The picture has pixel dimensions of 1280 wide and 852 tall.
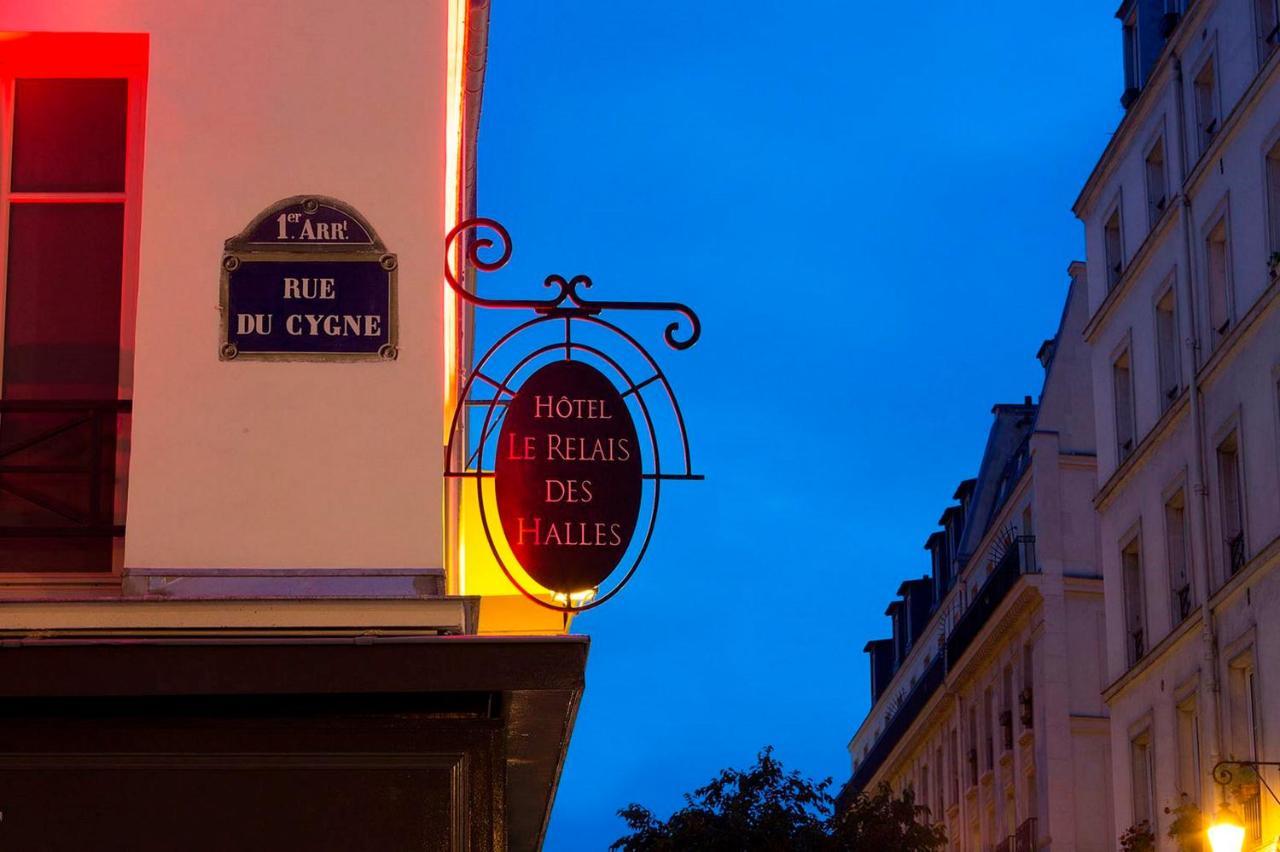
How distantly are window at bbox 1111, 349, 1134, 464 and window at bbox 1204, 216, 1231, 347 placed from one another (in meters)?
4.37

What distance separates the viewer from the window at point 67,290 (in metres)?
8.36

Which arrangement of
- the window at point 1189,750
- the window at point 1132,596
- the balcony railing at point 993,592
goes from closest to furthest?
the window at point 1189,750 < the window at point 1132,596 < the balcony railing at point 993,592

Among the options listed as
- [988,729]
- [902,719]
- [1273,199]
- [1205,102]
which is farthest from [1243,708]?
[902,719]

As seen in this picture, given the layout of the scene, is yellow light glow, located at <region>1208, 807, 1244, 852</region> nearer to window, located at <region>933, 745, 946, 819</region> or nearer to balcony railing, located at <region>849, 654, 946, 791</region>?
balcony railing, located at <region>849, 654, 946, 791</region>

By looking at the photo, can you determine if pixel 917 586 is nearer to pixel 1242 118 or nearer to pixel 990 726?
pixel 990 726

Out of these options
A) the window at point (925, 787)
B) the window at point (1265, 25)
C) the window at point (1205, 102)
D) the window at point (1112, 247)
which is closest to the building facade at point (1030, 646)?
the window at point (925, 787)

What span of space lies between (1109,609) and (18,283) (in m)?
28.0

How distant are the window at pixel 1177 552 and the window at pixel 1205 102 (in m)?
5.09

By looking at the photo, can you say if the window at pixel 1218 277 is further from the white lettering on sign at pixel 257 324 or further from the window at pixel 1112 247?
the white lettering on sign at pixel 257 324

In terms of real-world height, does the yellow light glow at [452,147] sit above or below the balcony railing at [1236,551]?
below

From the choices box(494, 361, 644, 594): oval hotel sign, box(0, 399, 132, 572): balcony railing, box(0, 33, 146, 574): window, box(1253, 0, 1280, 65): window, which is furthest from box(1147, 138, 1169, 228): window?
box(0, 399, 132, 572): balcony railing

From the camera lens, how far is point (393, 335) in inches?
327

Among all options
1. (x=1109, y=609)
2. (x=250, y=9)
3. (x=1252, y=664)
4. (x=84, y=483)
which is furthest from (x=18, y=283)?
(x=1109, y=609)

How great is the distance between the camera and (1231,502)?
94.6 feet
